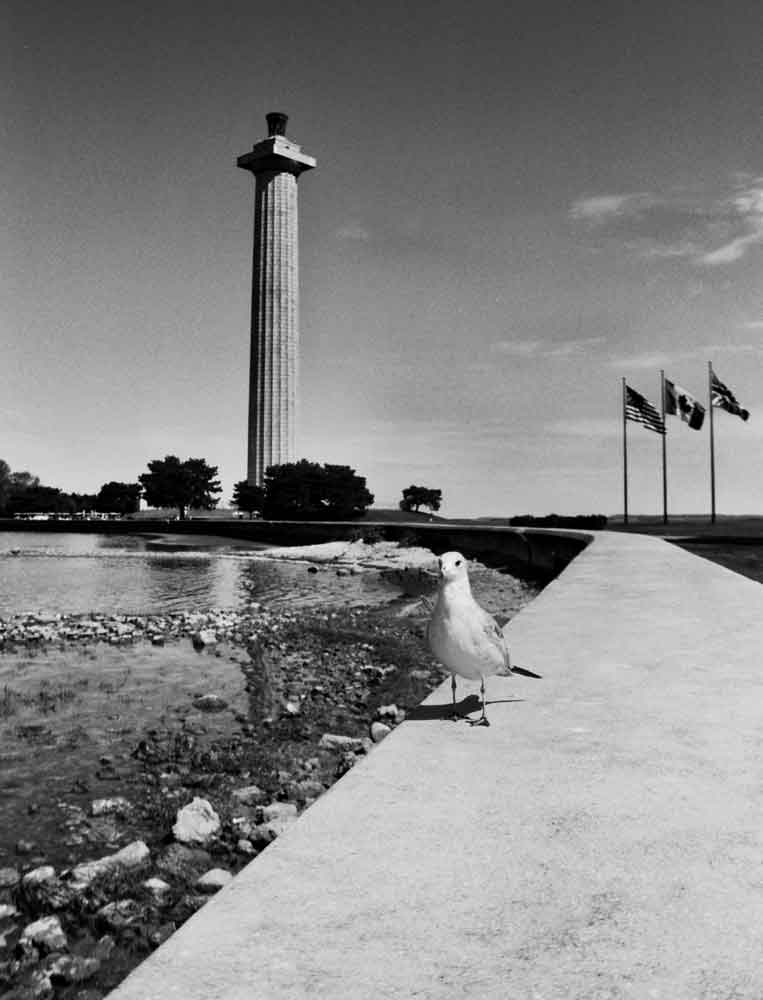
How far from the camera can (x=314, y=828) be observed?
354 centimetres

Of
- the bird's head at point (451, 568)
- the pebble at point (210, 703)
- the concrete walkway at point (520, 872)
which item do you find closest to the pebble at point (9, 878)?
the concrete walkway at point (520, 872)

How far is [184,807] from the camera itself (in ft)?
18.9

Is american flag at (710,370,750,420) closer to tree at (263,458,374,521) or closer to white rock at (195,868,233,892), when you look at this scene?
white rock at (195,868,233,892)

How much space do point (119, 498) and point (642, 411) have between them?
326 ft

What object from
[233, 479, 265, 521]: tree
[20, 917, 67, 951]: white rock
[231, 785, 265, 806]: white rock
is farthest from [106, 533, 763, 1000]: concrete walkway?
[233, 479, 265, 521]: tree

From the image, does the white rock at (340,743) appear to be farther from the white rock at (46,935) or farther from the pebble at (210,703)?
the white rock at (46,935)

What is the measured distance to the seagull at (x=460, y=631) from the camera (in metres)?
5.00

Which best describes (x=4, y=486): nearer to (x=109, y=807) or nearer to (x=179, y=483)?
(x=179, y=483)

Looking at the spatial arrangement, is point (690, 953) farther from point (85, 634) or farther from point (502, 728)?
point (85, 634)

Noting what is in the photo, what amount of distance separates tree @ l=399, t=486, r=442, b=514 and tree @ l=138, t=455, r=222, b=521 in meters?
27.0

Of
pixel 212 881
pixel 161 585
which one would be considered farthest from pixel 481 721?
pixel 161 585

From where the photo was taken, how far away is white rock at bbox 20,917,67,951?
4088 millimetres

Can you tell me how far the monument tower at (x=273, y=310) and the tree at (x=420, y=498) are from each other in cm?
1781

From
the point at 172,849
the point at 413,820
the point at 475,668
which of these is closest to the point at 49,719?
the point at 172,849
